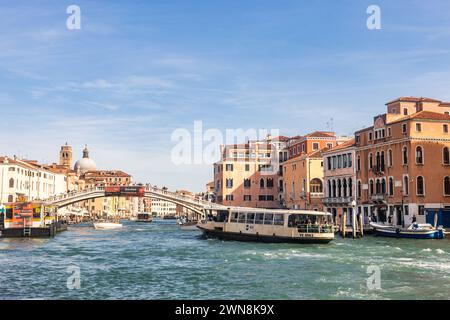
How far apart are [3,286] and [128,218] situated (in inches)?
4266

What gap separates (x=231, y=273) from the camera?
1611 centimetres

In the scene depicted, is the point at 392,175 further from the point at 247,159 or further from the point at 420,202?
the point at 247,159

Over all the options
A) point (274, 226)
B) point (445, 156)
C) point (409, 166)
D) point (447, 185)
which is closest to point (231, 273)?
point (274, 226)

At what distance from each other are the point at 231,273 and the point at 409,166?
20698 millimetres

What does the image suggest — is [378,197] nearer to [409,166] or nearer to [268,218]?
[409,166]

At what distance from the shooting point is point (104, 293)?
503 inches

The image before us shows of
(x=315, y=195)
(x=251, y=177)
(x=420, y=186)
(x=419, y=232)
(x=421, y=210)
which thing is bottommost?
(x=419, y=232)

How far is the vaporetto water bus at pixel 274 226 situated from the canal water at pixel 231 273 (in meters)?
2.66

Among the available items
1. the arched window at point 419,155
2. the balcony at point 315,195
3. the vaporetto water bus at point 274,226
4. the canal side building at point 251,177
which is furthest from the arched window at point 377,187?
the canal side building at point 251,177

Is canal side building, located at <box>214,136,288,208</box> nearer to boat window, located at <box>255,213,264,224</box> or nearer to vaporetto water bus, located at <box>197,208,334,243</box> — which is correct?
vaporetto water bus, located at <box>197,208,334,243</box>

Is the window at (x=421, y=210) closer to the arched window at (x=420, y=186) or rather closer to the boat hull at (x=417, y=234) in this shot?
the arched window at (x=420, y=186)

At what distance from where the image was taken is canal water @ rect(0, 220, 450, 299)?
12602 mm

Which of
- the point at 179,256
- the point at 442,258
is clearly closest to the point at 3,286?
the point at 179,256

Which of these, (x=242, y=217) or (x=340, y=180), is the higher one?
(x=340, y=180)
